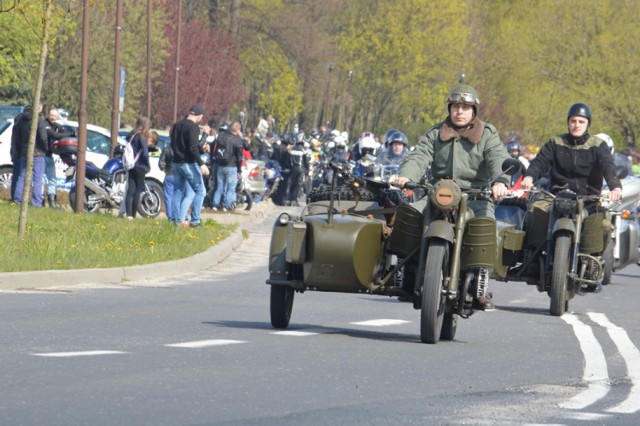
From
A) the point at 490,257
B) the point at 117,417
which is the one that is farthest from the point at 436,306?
the point at 117,417

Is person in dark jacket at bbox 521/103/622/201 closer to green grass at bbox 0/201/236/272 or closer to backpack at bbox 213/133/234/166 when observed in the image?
green grass at bbox 0/201/236/272

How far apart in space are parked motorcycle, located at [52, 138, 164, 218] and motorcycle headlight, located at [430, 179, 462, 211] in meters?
17.5

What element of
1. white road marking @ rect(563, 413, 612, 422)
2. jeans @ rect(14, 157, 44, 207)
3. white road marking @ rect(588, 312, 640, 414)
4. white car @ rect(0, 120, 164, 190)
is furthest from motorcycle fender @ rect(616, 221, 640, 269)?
white car @ rect(0, 120, 164, 190)

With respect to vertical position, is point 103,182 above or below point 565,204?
below

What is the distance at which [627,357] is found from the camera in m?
11.5

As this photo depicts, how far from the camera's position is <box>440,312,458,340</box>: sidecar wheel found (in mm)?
12031

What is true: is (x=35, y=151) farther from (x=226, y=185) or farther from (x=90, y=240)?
(x=226, y=185)

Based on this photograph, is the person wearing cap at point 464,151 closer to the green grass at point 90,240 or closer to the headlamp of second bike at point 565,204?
the headlamp of second bike at point 565,204

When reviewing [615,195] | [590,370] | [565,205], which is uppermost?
[615,195]

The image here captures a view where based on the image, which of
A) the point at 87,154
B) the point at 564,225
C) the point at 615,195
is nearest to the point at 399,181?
the point at 564,225

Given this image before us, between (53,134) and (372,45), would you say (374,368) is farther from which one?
(372,45)

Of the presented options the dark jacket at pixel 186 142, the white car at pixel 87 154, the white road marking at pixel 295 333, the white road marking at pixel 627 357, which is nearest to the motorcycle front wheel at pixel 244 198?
the white car at pixel 87 154

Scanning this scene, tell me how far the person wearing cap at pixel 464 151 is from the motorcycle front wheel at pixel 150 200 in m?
17.8

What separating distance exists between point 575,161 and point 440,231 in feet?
15.4
